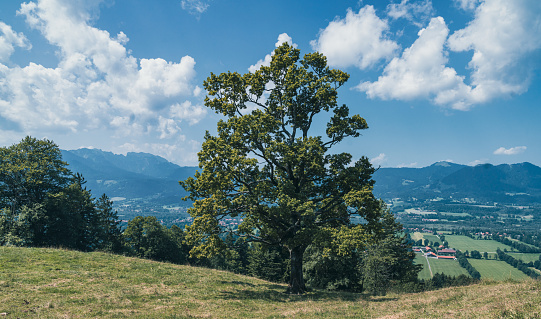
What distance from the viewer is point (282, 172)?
22.8 metres

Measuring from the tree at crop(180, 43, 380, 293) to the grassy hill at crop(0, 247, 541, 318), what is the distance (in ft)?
11.6

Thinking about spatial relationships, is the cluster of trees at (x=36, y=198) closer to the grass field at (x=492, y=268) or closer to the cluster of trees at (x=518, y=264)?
the grass field at (x=492, y=268)

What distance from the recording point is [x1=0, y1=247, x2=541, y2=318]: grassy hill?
11711 millimetres

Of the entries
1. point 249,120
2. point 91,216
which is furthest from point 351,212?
point 91,216

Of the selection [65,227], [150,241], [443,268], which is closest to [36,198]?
[65,227]

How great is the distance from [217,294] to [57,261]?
45.7ft

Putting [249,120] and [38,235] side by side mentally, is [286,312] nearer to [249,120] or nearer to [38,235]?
[249,120]

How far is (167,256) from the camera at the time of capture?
64.3 meters

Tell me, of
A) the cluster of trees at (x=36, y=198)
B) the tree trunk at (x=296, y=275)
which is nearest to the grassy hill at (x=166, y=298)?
the tree trunk at (x=296, y=275)

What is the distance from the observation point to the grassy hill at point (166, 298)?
1171 centimetres

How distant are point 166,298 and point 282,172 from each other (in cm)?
1241

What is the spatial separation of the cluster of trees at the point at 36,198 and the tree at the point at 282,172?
3372cm

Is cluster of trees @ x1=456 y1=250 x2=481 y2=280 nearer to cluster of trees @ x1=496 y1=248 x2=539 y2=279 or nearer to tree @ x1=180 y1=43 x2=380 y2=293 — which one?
cluster of trees @ x1=496 y1=248 x2=539 y2=279

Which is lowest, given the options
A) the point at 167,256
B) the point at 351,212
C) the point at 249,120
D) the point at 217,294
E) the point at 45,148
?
the point at 167,256
